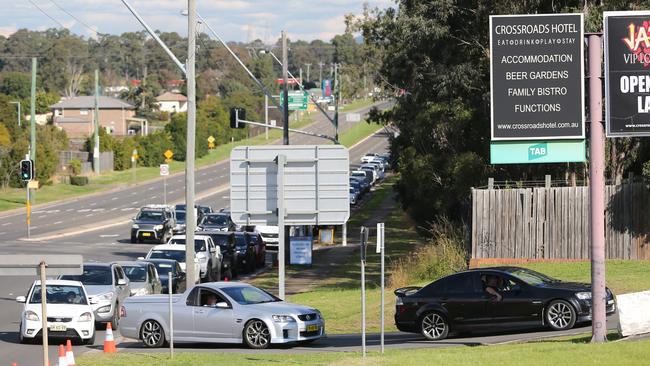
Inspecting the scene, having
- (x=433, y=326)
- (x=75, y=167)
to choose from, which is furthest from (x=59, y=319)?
(x=75, y=167)

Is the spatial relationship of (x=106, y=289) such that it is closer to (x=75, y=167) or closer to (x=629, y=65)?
(x=629, y=65)

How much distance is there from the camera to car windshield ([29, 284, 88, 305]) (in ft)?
79.9

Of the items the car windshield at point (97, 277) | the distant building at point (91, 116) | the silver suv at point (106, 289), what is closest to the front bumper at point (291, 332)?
the silver suv at point (106, 289)

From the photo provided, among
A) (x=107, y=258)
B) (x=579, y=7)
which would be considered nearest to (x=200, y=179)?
(x=107, y=258)

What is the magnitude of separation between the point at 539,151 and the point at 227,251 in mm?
23773

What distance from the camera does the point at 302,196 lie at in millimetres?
23688

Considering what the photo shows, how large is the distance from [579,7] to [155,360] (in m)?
20.9

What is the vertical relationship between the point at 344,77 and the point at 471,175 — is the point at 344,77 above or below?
above

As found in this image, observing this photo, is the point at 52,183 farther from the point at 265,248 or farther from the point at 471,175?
the point at 471,175

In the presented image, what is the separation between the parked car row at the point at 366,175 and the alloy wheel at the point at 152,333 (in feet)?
184

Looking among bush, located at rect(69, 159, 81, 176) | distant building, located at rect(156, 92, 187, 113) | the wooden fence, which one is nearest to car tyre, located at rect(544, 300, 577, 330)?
the wooden fence

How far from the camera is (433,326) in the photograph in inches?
891

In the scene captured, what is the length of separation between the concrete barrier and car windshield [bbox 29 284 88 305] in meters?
11.4

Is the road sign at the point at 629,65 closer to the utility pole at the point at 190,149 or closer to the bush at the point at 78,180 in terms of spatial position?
the utility pole at the point at 190,149
